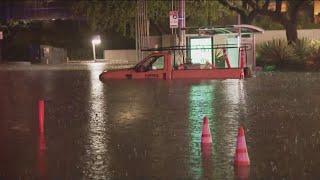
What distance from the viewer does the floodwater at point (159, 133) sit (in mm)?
8742

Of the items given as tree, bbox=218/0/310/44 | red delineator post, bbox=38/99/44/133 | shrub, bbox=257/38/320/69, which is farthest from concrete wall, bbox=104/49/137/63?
red delineator post, bbox=38/99/44/133

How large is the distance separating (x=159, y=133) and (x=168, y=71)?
1469cm

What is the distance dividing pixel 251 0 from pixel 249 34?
896cm

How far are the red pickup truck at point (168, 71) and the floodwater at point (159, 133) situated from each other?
4333 millimetres

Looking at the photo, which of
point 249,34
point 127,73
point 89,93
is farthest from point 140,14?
point 89,93

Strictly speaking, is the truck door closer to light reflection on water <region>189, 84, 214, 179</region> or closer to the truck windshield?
the truck windshield

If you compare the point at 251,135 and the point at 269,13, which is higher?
the point at 269,13

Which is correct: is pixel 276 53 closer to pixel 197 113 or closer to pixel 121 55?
pixel 197 113

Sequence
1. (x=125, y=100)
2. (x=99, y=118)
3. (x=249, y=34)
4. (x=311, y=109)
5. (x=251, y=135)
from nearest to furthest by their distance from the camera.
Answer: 1. (x=251, y=135)
2. (x=99, y=118)
3. (x=311, y=109)
4. (x=125, y=100)
5. (x=249, y=34)

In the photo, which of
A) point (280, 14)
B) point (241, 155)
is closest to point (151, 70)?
point (280, 14)

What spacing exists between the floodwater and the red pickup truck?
4333mm

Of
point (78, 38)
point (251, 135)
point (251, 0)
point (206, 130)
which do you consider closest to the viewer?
point (206, 130)

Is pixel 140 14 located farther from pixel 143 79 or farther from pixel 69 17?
pixel 69 17

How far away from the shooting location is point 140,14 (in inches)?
1526
